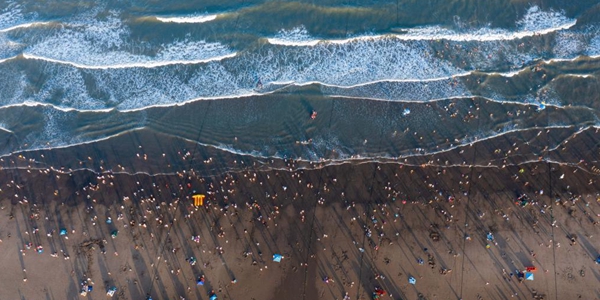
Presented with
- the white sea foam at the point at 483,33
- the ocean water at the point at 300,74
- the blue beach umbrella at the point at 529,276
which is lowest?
the blue beach umbrella at the point at 529,276

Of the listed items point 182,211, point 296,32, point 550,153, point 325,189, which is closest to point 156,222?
point 182,211

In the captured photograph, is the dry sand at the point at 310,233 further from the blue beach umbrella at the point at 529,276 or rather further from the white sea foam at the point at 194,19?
the white sea foam at the point at 194,19

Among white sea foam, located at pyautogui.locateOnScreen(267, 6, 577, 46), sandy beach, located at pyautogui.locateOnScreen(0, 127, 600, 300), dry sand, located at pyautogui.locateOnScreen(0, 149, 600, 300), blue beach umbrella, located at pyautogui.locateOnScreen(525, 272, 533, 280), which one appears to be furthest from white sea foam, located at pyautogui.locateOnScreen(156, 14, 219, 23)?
blue beach umbrella, located at pyautogui.locateOnScreen(525, 272, 533, 280)

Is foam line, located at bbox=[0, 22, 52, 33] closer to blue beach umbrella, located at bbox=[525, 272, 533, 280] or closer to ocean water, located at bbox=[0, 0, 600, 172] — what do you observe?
ocean water, located at bbox=[0, 0, 600, 172]

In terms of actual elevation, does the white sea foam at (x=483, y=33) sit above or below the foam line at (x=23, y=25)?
above

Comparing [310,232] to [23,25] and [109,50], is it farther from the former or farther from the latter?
[23,25]

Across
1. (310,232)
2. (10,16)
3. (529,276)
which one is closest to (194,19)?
(10,16)

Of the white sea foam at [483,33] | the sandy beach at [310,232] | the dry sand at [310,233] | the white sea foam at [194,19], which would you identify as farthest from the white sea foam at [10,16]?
the white sea foam at [483,33]
